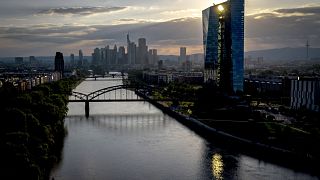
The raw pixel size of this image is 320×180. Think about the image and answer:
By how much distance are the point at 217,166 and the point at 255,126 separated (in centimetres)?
457

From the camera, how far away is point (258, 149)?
13867 mm

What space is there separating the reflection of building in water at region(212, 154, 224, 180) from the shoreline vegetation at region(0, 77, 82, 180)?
369 cm

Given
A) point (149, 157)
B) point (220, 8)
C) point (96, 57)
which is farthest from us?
point (96, 57)

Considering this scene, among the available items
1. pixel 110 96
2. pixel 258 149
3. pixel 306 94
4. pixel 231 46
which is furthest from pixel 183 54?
pixel 258 149

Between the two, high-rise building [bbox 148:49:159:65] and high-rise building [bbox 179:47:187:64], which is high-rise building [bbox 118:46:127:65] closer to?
high-rise building [bbox 148:49:159:65]

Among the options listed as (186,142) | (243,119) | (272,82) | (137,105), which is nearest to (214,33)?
(272,82)

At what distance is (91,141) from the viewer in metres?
15.6

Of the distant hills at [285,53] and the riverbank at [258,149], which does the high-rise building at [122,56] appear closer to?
the distant hills at [285,53]

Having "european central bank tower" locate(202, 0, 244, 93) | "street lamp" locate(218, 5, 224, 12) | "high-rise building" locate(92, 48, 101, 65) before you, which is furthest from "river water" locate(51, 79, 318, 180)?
"high-rise building" locate(92, 48, 101, 65)

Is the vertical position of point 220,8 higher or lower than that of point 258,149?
Result: higher

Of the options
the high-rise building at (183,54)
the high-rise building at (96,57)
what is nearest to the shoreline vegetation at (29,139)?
the high-rise building at (96,57)

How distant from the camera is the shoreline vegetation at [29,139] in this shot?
29.2 feet

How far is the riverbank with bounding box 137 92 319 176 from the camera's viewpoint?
473 inches

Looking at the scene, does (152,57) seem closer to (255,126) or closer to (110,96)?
(110,96)
